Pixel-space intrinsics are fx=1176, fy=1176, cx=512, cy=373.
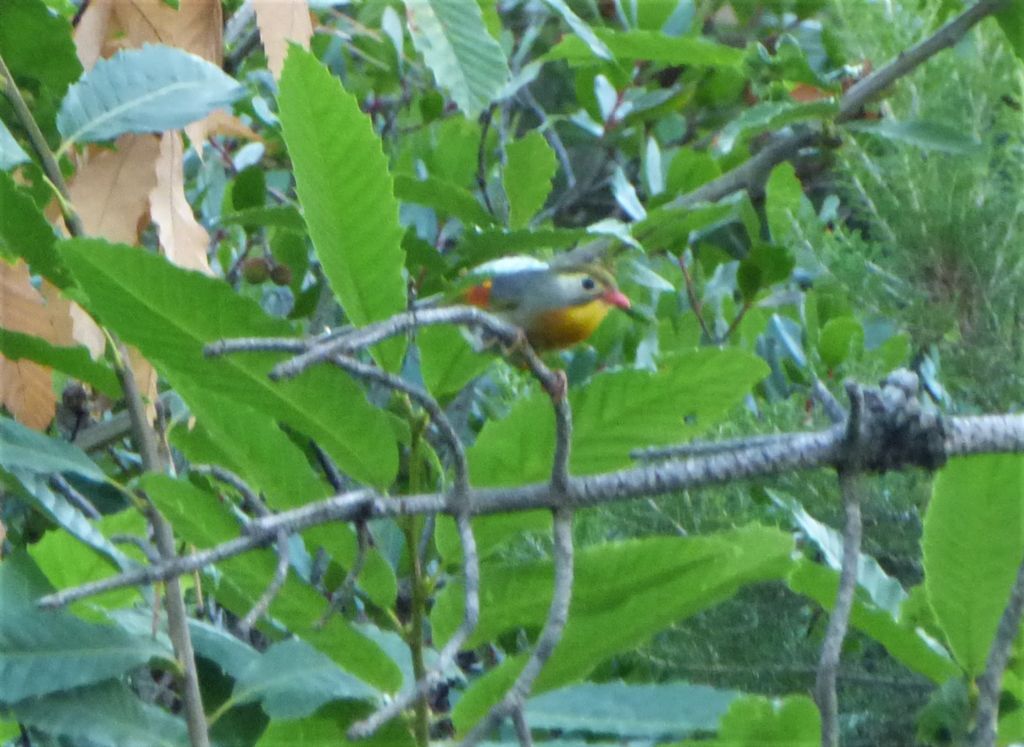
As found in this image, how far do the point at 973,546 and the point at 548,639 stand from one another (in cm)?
33

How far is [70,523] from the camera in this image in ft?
2.78

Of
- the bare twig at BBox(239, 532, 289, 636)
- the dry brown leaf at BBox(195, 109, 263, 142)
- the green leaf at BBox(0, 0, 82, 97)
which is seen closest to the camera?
the bare twig at BBox(239, 532, 289, 636)

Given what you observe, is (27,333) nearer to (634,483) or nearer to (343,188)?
(343,188)

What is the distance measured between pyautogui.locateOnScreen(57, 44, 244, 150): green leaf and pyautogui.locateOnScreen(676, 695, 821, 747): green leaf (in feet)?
1.95

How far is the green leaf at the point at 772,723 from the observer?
2.04 feet

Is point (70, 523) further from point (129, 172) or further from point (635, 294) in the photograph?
point (635, 294)

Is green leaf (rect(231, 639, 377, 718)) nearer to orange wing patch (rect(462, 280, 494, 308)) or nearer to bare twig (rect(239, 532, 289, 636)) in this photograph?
bare twig (rect(239, 532, 289, 636))

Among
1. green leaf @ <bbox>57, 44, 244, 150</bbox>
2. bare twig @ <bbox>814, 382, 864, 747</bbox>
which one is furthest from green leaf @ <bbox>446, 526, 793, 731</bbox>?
green leaf @ <bbox>57, 44, 244, 150</bbox>

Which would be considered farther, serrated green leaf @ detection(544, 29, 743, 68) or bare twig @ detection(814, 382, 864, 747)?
serrated green leaf @ detection(544, 29, 743, 68)

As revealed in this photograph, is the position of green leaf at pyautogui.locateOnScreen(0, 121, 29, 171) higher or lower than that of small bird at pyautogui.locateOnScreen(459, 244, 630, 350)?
higher

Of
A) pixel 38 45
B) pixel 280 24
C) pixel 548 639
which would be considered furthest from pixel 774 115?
pixel 548 639

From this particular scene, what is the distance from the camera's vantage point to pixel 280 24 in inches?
32.0

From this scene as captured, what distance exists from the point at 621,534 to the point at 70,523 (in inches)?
18.9

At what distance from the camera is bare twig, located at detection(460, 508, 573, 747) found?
0.52 m
